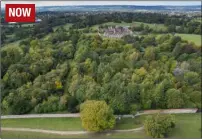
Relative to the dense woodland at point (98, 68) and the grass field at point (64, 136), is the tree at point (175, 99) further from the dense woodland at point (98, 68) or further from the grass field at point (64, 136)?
the grass field at point (64, 136)

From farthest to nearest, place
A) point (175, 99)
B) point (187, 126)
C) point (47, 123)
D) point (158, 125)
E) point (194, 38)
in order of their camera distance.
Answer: point (194, 38)
point (175, 99)
point (47, 123)
point (187, 126)
point (158, 125)

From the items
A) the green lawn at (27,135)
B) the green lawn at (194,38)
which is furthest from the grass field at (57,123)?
the green lawn at (194,38)

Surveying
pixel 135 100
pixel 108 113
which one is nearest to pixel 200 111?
pixel 135 100

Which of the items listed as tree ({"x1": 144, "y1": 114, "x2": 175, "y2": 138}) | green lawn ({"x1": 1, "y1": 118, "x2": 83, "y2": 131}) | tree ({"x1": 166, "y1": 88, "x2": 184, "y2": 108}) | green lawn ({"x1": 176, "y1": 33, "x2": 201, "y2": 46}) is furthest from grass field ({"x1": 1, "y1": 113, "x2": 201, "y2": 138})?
green lawn ({"x1": 176, "y1": 33, "x2": 201, "y2": 46})

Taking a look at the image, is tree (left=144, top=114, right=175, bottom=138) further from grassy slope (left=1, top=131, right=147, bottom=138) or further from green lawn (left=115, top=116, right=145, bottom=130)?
green lawn (left=115, top=116, right=145, bottom=130)

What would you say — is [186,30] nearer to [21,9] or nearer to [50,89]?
[50,89]

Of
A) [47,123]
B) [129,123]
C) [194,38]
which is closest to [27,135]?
[47,123]

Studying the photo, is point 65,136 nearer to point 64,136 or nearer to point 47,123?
point 64,136
